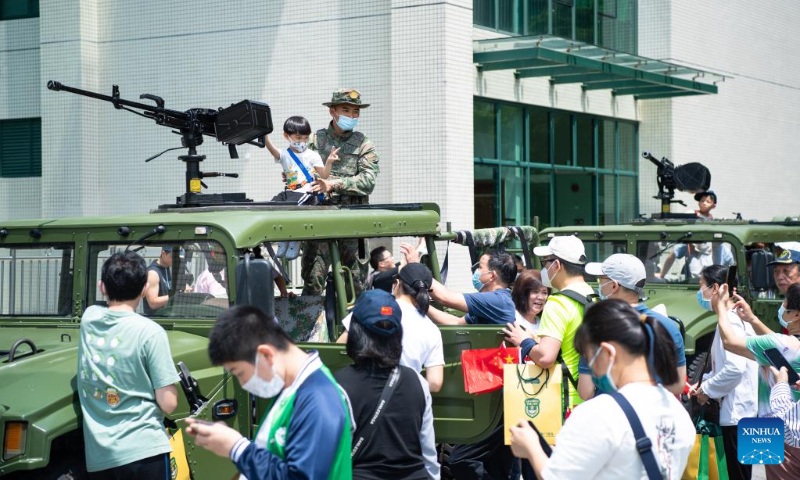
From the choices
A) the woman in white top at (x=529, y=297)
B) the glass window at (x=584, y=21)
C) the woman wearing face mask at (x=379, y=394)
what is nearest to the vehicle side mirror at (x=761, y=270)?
the woman in white top at (x=529, y=297)

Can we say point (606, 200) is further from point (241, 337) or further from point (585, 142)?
point (241, 337)

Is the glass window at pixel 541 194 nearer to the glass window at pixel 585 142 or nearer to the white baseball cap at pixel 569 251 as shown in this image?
the glass window at pixel 585 142

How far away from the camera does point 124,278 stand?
A: 4.90 meters

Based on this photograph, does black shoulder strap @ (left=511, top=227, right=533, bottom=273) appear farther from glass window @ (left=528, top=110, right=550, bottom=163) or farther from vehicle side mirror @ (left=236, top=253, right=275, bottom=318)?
glass window @ (left=528, top=110, right=550, bottom=163)

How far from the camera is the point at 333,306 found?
6.51m

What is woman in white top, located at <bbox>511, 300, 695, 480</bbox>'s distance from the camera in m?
3.37

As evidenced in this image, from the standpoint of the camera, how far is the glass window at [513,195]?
19000 mm

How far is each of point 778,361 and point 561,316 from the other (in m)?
1.23

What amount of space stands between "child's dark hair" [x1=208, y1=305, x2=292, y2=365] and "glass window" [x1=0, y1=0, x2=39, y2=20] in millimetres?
18408

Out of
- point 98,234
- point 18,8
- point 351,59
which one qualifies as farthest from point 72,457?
point 18,8

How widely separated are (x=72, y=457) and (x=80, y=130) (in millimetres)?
14631

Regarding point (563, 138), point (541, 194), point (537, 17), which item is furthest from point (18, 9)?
point (563, 138)

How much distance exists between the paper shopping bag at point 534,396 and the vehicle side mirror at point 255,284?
5.23 feet

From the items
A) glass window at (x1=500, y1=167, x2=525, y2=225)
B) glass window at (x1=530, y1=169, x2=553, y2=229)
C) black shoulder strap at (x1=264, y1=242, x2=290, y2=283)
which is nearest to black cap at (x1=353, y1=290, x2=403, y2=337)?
black shoulder strap at (x1=264, y1=242, x2=290, y2=283)
